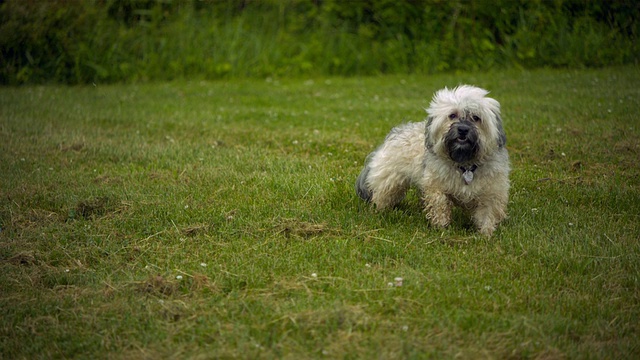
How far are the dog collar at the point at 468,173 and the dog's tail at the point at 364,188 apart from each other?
99 centimetres

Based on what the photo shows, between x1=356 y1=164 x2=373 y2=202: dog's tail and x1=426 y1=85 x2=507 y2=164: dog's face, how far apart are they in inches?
36.0

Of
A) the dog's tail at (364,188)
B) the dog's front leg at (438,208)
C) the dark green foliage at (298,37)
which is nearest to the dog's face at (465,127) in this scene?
the dog's front leg at (438,208)

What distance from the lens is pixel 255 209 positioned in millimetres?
6180

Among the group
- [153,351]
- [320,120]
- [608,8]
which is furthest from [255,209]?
[608,8]

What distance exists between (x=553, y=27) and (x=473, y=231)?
9.11m

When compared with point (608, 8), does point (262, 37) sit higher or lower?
lower

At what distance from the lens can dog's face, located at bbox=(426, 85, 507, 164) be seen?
18.1ft

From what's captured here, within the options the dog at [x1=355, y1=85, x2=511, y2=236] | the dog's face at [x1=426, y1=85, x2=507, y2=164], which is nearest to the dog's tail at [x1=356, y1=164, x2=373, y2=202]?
the dog at [x1=355, y1=85, x2=511, y2=236]

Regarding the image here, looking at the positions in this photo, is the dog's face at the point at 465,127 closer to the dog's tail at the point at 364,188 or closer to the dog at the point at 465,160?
the dog at the point at 465,160

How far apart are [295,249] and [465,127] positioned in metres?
1.65

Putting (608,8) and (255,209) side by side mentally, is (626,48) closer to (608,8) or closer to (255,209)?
(608,8)

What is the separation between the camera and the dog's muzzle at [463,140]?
18.0ft

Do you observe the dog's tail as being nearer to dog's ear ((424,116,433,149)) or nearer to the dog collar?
dog's ear ((424,116,433,149))

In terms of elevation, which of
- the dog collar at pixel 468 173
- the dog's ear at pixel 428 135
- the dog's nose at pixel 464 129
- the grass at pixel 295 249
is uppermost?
the dog's nose at pixel 464 129
